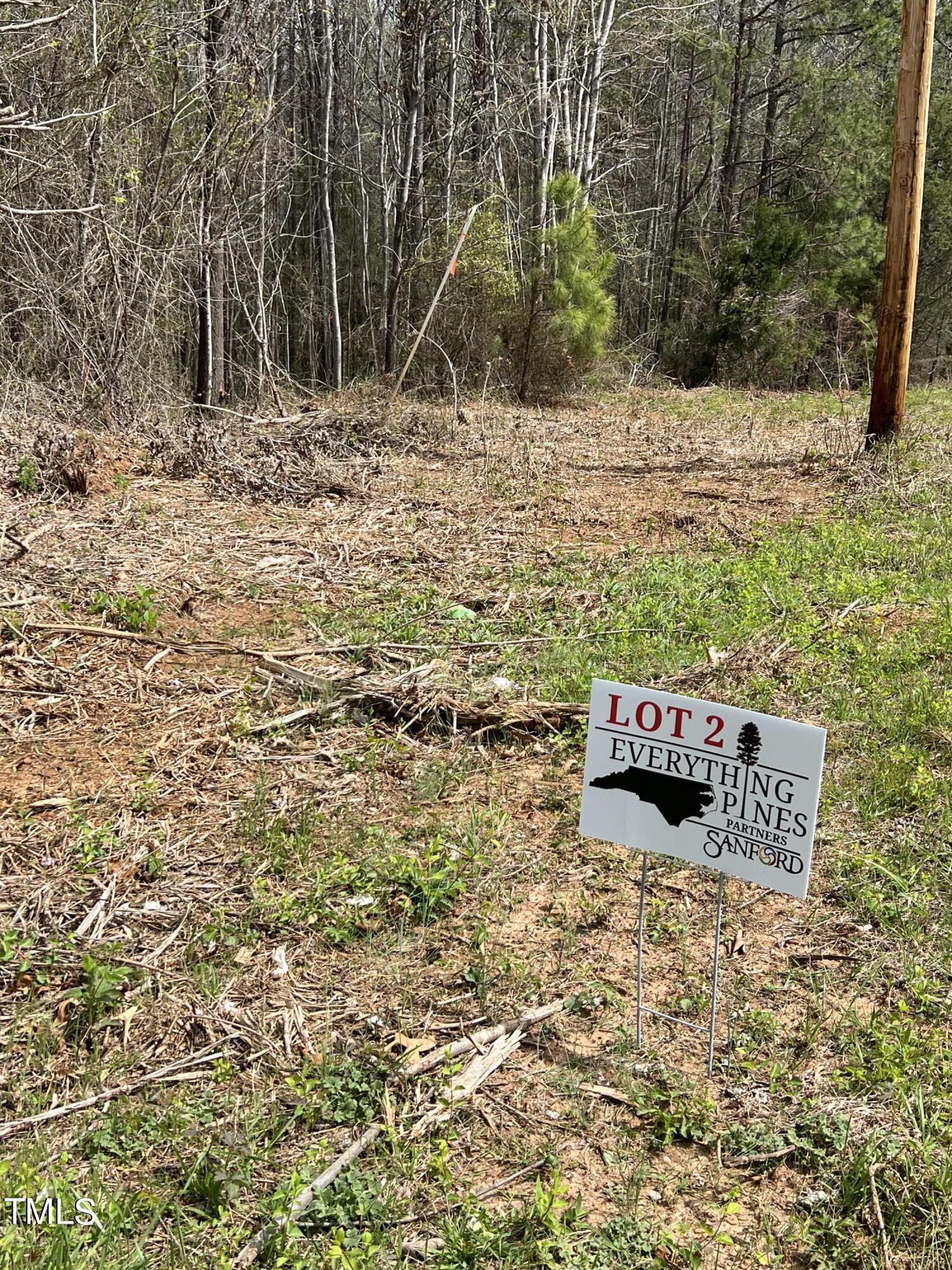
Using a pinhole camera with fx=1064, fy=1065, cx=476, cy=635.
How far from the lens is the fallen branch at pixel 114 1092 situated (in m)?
2.40

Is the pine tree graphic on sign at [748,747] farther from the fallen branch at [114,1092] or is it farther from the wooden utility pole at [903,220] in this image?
the wooden utility pole at [903,220]

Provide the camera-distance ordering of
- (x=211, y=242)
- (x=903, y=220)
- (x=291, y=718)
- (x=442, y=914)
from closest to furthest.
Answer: (x=442, y=914) < (x=291, y=718) < (x=903, y=220) < (x=211, y=242)

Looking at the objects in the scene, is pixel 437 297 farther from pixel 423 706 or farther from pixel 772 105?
pixel 772 105

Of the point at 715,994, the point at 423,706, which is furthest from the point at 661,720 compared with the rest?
the point at 423,706

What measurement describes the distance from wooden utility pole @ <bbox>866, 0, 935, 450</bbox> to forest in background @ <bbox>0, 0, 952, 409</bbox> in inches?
82.6

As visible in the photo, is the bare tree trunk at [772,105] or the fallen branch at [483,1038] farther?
the bare tree trunk at [772,105]

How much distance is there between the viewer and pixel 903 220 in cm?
862

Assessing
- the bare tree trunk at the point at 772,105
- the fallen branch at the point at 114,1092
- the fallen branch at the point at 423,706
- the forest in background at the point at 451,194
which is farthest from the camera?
the bare tree trunk at the point at 772,105

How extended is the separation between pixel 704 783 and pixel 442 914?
42.7 inches

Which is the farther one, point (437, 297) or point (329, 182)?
point (329, 182)

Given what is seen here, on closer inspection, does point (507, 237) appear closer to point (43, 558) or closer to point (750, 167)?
point (43, 558)

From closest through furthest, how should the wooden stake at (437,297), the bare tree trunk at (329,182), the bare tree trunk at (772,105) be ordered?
the wooden stake at (437,297) → the bare tree trunk at (329,182) → the bare tree trunk at (772,105)

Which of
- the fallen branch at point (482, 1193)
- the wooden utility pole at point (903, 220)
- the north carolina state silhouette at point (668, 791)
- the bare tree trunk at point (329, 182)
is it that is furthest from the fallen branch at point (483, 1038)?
the bare tree trunk at point (329, 182)

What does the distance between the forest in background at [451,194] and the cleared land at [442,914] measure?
2.43 meters
